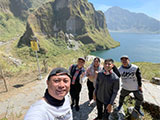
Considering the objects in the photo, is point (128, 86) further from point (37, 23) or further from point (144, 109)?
point (37, 23)

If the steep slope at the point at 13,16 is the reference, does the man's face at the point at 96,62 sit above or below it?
below

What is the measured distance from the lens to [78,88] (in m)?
2.95

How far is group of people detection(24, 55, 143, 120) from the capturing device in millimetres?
1082

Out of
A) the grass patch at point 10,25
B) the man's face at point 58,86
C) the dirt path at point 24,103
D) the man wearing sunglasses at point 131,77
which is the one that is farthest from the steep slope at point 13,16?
the man's face at point 58,86

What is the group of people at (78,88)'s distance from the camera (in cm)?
108

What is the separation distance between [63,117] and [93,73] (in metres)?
1.80

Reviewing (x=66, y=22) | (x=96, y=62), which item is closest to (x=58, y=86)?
(x=96, y=62)

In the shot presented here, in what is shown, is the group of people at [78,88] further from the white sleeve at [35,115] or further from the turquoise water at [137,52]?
the turquoise water at [137,52]

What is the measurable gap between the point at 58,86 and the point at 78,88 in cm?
194

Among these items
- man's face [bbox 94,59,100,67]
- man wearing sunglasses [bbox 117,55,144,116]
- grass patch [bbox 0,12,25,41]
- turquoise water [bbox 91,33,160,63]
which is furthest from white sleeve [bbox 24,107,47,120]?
grass patch [bbox 0,12,25,41]

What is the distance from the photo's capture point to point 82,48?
→ 66.1 metres

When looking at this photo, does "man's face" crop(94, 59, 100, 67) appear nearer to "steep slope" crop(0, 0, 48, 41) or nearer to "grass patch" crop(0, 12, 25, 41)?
"grass patch" crop(0, 12, 25, 41)

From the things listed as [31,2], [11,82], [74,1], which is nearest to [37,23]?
[74,1]

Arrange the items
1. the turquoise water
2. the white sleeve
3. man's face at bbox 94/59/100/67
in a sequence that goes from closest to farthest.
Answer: the white sleeve < man's face at bbox 94/59/100/67 < the turquoise water
